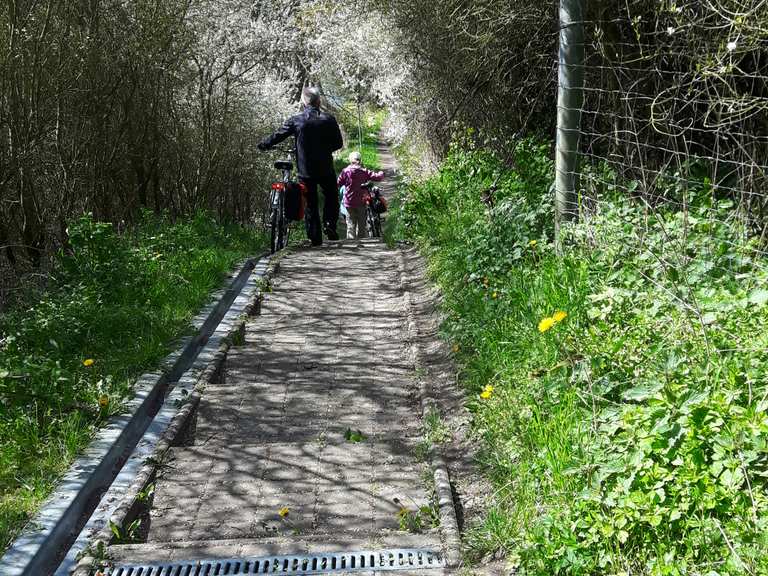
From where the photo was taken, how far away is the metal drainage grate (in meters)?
3.95

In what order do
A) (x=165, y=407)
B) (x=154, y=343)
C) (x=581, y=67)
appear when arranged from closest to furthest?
(x=165, y=407) → (x=581, y=67) → (x=154, y=343)

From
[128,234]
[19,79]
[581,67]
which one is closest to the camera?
[581,67]

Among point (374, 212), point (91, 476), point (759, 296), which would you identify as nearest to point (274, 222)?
point (374, 212)

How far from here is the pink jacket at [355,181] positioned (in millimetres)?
14742

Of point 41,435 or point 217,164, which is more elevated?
point 217,164

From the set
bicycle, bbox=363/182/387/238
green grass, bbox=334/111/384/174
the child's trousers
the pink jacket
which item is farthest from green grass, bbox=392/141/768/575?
green grass, bbox=334/111/384/174

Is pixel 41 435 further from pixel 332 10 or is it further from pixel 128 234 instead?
pixel 332 10

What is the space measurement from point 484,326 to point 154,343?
9.20 feet

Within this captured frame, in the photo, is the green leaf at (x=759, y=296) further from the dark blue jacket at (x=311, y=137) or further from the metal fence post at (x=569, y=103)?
the dark blue jacket at (x=311, y=137)

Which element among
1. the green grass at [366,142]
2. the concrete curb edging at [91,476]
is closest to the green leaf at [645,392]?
the concrete curb edging at [91,476]

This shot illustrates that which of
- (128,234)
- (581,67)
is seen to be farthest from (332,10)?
(581,67)

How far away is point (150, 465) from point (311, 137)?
7.42 m

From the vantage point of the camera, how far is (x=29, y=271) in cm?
989

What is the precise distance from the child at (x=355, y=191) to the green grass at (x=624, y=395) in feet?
25.2
